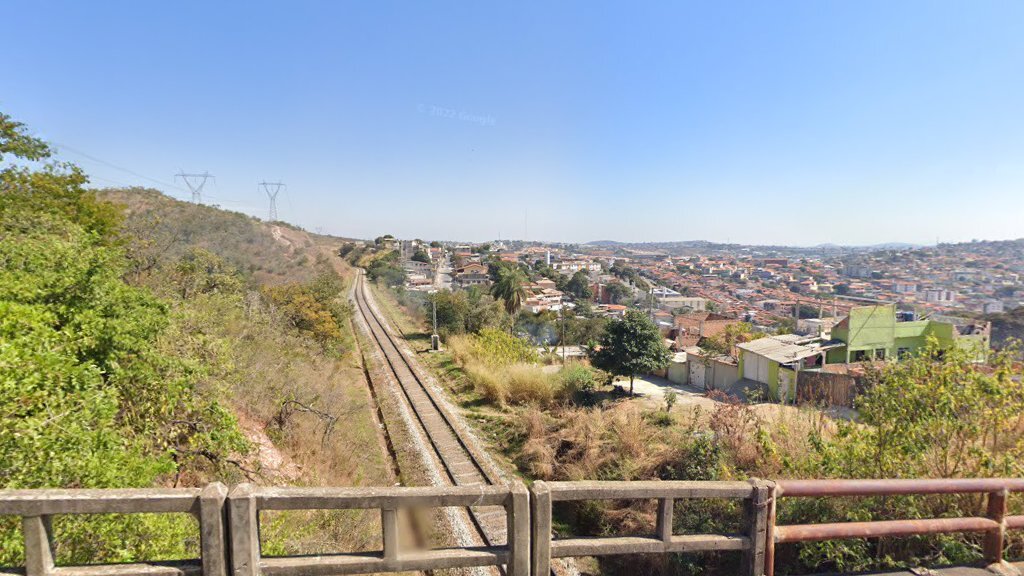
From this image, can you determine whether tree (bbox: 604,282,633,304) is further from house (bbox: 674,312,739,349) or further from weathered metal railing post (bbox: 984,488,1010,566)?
weathered metal railing post (bbox: 984,488,1010,566)

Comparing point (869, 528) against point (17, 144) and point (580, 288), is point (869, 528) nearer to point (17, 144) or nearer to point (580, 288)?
point (17, 144)

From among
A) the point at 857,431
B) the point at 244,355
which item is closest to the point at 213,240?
the point at 244,355

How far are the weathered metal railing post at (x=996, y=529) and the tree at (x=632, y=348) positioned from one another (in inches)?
681

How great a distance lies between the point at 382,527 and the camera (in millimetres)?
2527

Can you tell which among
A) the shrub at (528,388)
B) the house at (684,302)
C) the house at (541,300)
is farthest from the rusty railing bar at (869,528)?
the house at (684,302)

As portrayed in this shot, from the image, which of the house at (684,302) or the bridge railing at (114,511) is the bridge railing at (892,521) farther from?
the house at (684,302)

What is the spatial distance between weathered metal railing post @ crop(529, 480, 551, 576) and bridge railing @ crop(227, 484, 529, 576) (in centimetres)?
5

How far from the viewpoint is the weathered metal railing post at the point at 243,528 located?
2.37 meters

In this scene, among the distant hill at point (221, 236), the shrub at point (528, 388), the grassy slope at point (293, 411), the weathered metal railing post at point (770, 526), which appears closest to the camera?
the weathered metal railing post at point (770, 526)

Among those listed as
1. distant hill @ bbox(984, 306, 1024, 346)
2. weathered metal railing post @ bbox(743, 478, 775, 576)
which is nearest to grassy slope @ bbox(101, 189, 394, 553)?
weathered metal railing post @ bbox(743, 478, 775, 576)

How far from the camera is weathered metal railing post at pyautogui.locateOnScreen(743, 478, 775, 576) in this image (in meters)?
2.75

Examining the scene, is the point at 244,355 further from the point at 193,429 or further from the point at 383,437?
the point at 193,429

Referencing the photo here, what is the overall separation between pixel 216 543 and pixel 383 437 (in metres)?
10.7

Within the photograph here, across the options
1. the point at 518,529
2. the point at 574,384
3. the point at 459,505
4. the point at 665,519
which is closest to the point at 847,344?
the point at 574,384
